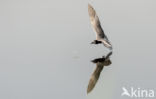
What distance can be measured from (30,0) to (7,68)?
1.82 feet

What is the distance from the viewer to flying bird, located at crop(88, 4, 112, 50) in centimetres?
188

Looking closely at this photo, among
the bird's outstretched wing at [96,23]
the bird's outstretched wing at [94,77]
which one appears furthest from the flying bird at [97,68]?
the bird's outstretched wing at [96,23]

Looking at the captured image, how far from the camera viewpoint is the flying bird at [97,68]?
1.79 m

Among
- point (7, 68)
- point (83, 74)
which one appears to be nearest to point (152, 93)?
point (83, 74)

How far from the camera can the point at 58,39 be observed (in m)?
2.02

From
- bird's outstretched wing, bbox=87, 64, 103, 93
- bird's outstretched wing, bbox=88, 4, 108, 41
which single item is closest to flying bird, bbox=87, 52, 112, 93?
bird's outstretched wing, bbox=87, 64, 103, 93

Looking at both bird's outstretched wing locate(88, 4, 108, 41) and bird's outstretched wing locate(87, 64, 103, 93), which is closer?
bird's outstretched wing locate(87, 64, 103, 93)

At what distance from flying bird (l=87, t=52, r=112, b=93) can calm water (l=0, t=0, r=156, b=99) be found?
26 mm

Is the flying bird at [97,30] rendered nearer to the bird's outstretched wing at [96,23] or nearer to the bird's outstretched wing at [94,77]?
the bird's outstretched wing at [96,23]

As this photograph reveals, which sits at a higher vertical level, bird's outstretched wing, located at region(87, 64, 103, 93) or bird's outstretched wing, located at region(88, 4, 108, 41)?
bird's outstretched wing, located at region(88, 4, 108, 41)

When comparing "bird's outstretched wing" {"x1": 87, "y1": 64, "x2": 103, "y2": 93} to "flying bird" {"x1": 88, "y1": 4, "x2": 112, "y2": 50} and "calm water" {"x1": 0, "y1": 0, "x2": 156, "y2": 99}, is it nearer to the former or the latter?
"calm water" {"x1": 0, "y1": 0, "x2": 156, "y2": 99}

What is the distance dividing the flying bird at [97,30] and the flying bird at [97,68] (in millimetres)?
82

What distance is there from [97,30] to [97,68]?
0.26 m

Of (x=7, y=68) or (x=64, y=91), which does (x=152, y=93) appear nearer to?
(x=64, y=91)
